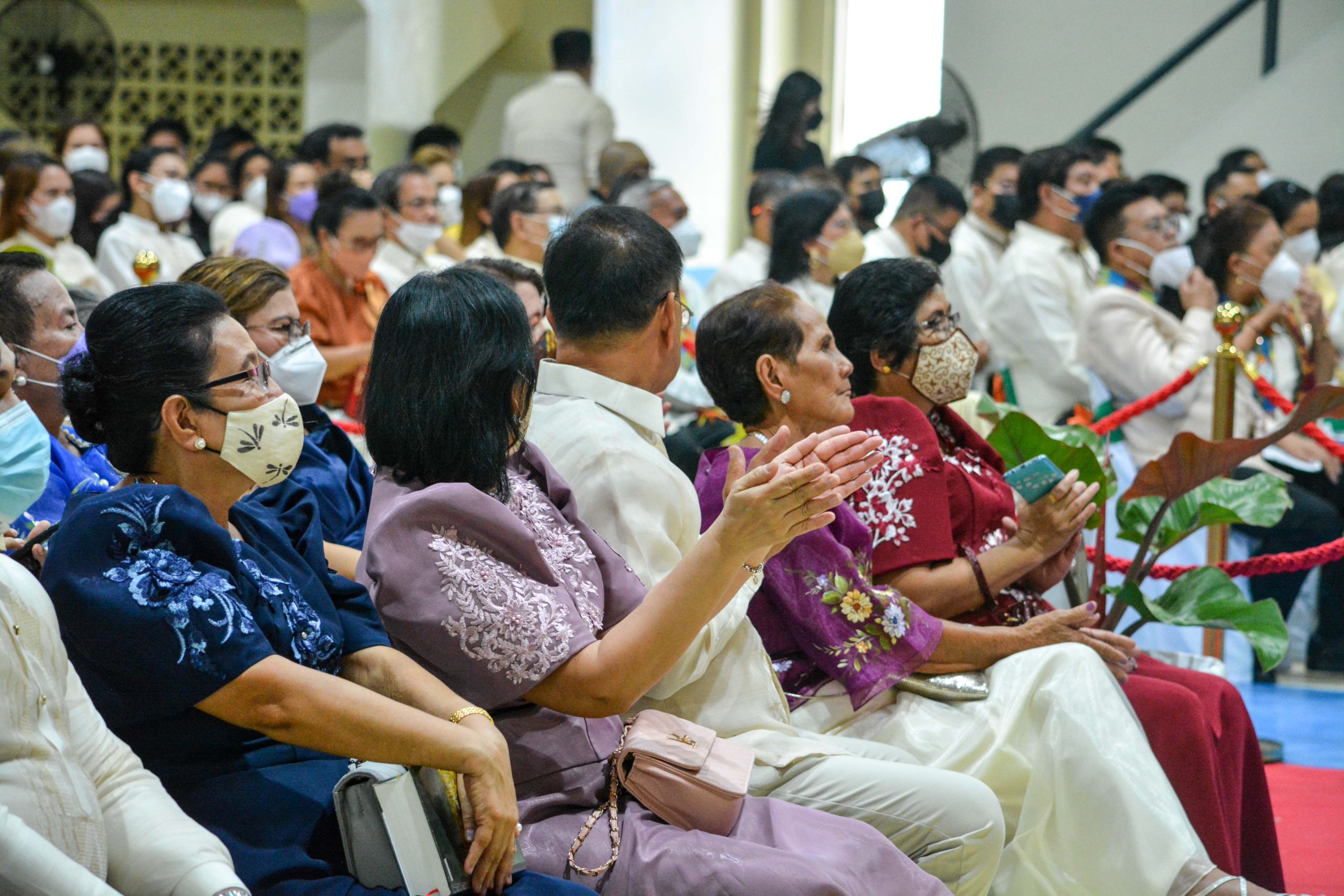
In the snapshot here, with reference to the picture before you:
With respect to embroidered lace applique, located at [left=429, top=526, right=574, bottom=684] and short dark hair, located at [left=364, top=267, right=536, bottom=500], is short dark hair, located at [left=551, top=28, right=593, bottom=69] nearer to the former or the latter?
short dark hair, located at [left=364, top=267, right=536, bottom=500]

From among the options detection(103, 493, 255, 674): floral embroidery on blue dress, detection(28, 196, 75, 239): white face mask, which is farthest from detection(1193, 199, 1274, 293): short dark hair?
detection(103, 493, 255, 674): floral embroidery on blue dress

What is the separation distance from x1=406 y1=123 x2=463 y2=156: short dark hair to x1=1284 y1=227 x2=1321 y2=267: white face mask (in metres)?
4.83

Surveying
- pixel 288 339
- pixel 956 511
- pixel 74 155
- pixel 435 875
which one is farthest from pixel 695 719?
pixel 74 155

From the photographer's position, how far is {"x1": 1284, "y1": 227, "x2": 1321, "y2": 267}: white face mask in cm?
743

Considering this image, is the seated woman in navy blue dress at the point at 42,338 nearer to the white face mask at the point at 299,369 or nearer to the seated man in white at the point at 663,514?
the white face mask at the point at 299,369

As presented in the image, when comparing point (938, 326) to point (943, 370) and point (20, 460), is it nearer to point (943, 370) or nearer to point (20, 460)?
point (943, 370)

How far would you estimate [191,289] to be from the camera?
2057 millimetres

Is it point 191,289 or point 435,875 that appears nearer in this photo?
point 435,875

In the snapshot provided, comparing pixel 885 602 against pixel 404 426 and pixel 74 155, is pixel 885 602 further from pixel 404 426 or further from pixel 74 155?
pixel 74 155

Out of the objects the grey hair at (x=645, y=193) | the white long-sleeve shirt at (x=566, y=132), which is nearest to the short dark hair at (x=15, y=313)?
the grey hair at (x=645, y=193)

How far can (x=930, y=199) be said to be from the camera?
682 cm

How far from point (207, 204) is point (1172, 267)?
465 centimetres

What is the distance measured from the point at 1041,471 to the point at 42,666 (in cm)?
197

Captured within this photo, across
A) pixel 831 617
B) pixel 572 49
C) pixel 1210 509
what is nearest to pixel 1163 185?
pixel 572 49
